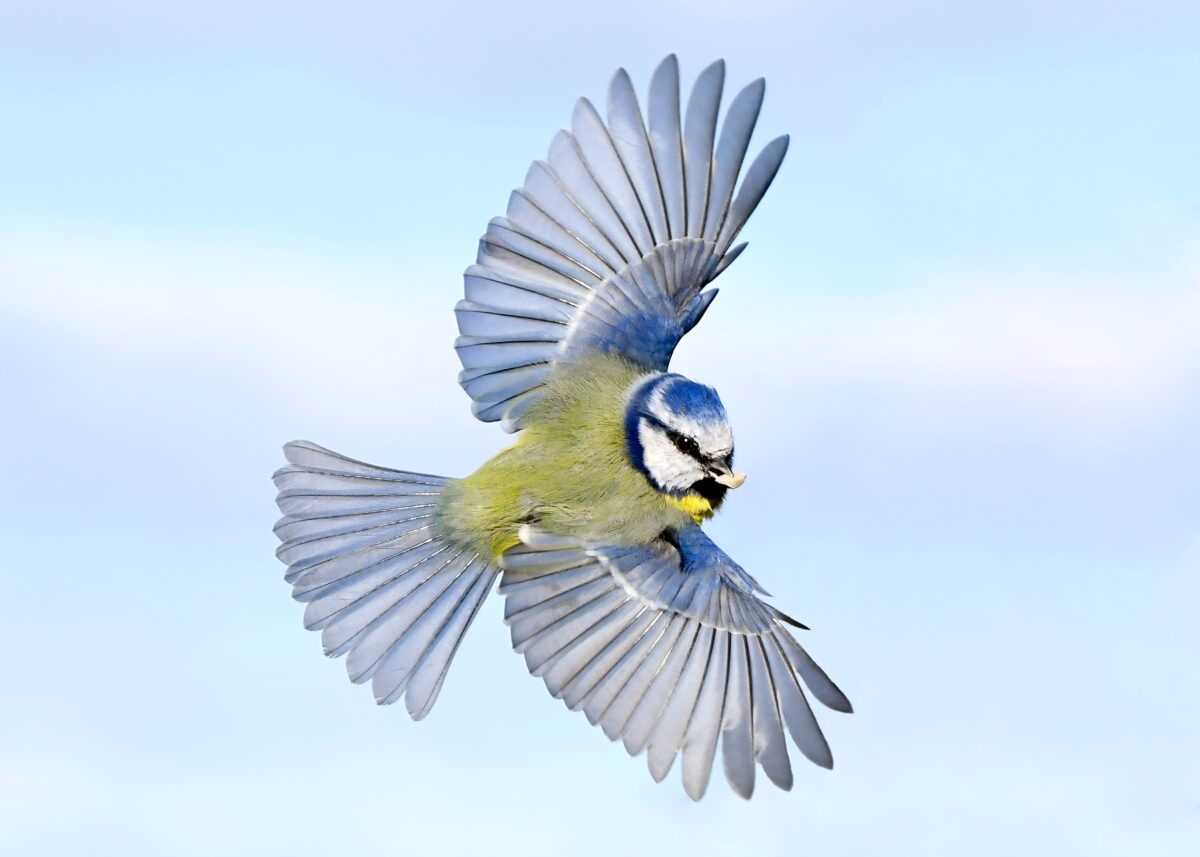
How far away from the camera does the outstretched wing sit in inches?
212

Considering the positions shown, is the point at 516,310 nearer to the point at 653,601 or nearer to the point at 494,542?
the point at 494,542

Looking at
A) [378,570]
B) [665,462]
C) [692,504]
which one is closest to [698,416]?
[665,462]

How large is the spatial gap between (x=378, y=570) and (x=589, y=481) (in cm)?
86

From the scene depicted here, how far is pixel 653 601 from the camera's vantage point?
5.00 m

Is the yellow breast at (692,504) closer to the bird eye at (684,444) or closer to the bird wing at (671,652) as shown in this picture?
the bird wing at (671,652)

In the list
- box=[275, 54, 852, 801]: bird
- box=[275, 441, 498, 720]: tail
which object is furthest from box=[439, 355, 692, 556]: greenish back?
box=[275, 441, 498, 720]: tail

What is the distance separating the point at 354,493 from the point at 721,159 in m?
1.69

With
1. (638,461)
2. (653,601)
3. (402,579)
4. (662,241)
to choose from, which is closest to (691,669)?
(653,601)

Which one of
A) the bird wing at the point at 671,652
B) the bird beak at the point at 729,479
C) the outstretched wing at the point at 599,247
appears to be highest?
the outstretched wing at the point at 599,247

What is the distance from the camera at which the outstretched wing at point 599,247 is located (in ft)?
17.6

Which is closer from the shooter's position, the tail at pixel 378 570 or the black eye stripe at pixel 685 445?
the black eye stripe at pixel 685 445

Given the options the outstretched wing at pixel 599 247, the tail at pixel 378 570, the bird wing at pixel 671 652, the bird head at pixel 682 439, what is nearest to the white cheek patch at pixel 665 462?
the bird head at pixel 682 439

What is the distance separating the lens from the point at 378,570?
5492mm

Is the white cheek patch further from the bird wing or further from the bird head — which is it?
the bird wing
